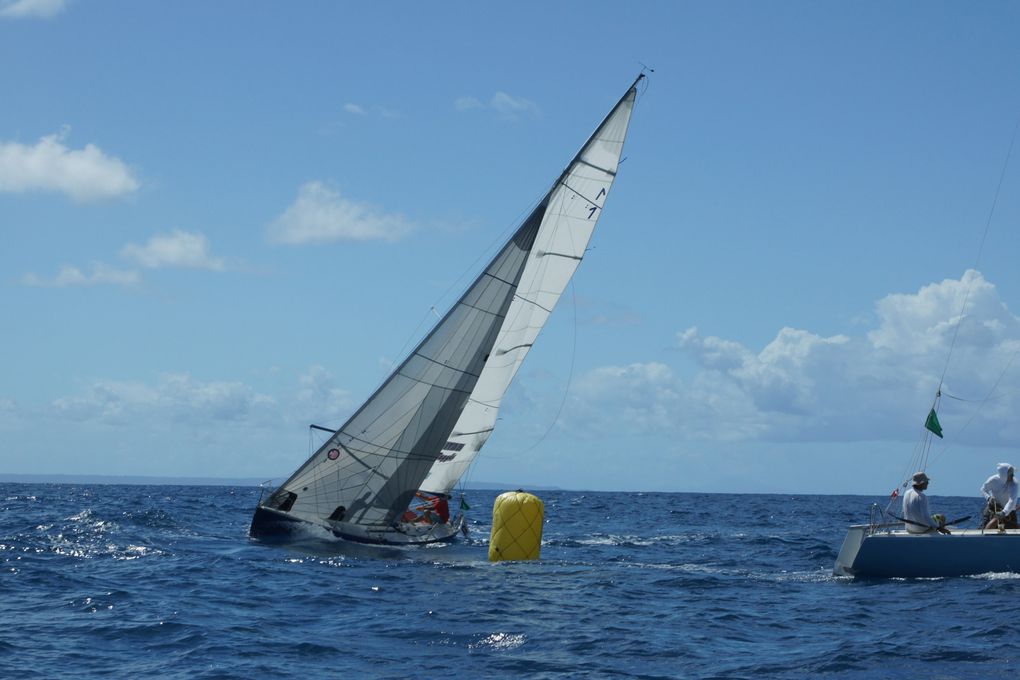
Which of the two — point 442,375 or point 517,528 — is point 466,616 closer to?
point 517,528

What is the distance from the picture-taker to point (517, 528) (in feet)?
80.8

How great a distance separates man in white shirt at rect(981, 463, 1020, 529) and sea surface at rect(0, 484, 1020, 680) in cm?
136

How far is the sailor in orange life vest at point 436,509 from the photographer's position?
110 feet

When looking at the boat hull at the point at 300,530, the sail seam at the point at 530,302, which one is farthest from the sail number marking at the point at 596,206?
the boat hull at the point at 300,530

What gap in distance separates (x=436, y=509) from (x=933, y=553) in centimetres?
1632

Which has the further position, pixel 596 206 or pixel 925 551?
pixel 596 206

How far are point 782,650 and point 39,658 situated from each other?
937 centimetres

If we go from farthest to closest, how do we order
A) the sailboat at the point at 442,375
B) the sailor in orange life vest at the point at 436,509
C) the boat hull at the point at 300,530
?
the sailor in orange life vest at the point at 436,509 → the sailboat at the point at 442,375 → the boat hull at the point at 300,530

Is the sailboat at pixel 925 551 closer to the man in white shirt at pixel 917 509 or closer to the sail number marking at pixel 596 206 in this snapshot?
the man in white shirt at pixel 917 509

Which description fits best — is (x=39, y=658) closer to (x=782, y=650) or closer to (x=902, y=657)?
(x=782, y=650)

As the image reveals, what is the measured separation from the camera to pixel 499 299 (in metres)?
28.5

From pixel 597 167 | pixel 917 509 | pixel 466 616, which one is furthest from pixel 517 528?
pixel 597 167

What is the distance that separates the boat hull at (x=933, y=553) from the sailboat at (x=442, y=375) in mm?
10744

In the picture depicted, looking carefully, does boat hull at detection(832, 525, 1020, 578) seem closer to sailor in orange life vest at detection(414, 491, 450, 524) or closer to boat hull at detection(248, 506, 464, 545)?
boat hull at detection(248, 506, 464, 545)
